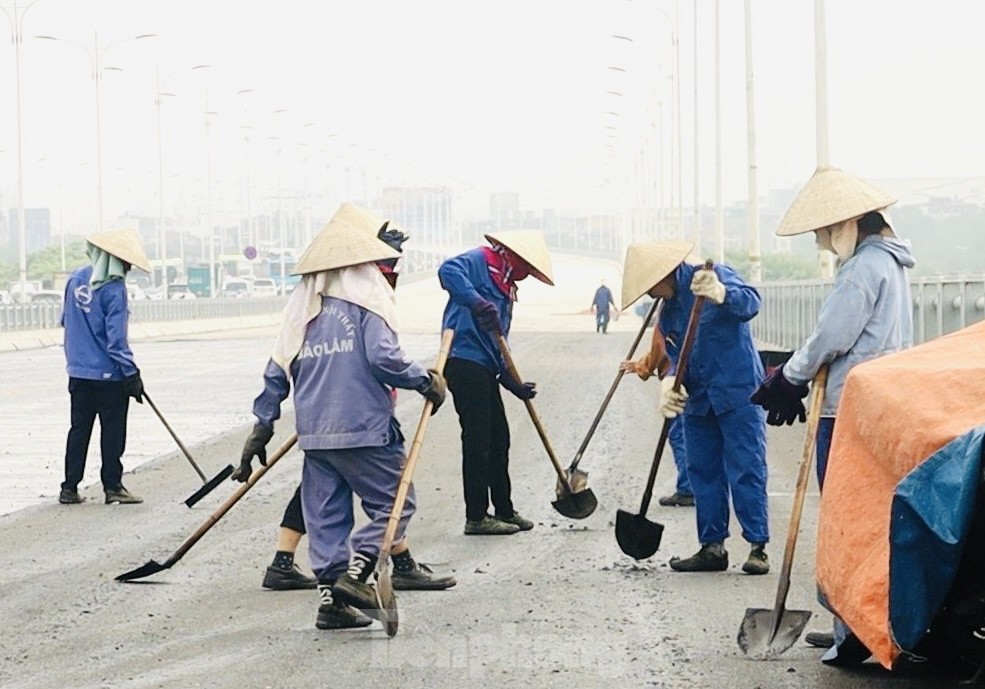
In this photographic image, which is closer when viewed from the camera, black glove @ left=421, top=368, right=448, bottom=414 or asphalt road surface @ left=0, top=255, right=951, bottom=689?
asphalt road surface @ left=0, top=255, right=951, bottom=689

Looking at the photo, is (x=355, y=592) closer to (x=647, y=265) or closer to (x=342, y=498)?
(x=342, y=498)

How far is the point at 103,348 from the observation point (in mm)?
11852

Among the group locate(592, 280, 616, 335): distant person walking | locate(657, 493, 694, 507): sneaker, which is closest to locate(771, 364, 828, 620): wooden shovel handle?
locate(657, 493, 694, 507): sneaker

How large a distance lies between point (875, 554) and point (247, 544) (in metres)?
4.85

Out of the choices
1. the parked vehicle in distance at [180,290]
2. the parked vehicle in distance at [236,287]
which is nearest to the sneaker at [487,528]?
the parked vehicle in distance at [180,290]

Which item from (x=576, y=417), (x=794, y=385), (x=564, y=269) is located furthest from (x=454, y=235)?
(x=794, y=385)

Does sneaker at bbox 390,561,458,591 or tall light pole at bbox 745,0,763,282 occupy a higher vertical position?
tall light pole at bbox 745,0,763,282

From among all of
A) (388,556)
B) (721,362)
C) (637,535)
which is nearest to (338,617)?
(388,556)

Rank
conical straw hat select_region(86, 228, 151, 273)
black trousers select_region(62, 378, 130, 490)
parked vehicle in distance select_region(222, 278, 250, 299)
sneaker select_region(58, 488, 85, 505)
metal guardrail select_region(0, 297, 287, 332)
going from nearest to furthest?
conical straw hat select_region(86, 228, 151, 273)
black trousers select_region(62, 378, 130, 490)
sneaker select_region(58, 488, 85, 505)
metal guardrail select_region(0, 297, 287, 332)
parked vehicle in distance select_region(222, 278, 250, 299)

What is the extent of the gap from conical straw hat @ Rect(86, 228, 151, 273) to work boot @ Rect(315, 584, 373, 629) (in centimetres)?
464

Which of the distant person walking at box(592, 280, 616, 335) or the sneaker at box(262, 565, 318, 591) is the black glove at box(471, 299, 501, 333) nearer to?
the sneaker at box(262, 565, 318, 591)

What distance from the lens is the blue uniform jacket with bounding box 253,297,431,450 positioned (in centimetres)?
771

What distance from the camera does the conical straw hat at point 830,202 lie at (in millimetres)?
7320

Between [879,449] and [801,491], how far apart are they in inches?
52.0
